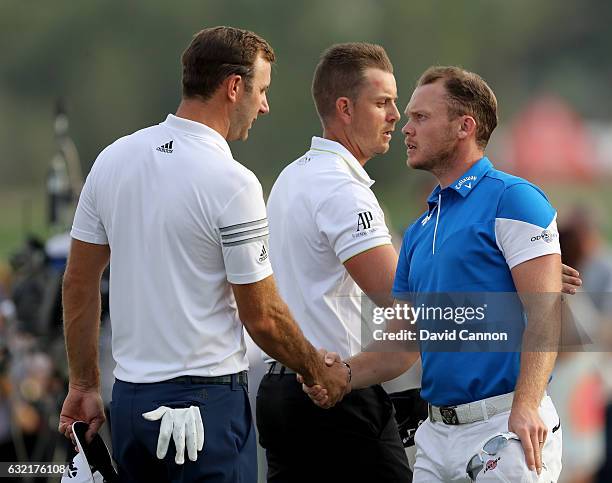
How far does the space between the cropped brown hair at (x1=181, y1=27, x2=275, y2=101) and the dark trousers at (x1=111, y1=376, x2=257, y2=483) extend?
947mm

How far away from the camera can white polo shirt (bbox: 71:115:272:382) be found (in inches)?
160

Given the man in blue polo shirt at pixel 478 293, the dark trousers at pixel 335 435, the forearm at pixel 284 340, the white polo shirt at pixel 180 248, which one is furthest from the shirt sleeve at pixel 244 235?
the dark trousers at pixel 335 435

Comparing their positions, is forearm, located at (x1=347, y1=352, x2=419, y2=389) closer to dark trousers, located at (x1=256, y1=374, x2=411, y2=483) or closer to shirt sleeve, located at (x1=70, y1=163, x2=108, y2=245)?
dark trousers, located at (x1=256, y1=374, x2=411, y2=483)

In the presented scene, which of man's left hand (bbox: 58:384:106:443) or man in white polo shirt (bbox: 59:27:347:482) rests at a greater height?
man in white polo shirt (bbox: 59:27:347:482)

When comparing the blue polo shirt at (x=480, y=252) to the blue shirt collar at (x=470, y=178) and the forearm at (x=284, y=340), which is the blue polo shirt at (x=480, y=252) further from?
the forearm at (x=284, y=340)

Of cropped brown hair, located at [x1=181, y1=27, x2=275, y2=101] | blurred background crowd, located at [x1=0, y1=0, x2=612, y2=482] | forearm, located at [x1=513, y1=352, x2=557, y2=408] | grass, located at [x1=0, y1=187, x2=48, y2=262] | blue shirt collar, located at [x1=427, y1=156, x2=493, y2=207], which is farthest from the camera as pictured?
blurred background crowd, located at [x1=0, y1=0, x2=612, y2=482]

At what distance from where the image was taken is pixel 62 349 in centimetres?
775

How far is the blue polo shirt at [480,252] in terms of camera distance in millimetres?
3918

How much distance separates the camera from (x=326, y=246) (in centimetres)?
473

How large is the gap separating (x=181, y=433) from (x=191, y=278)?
18.7 inches

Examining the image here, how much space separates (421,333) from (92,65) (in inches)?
1283

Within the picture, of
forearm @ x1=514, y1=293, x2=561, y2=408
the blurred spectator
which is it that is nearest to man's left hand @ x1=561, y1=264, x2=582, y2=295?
the blurred spectator

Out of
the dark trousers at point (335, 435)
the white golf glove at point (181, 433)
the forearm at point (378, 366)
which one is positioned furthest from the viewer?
the dark trousers at point (335, 435)

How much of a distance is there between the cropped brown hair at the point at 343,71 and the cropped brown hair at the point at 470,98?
0.79m
